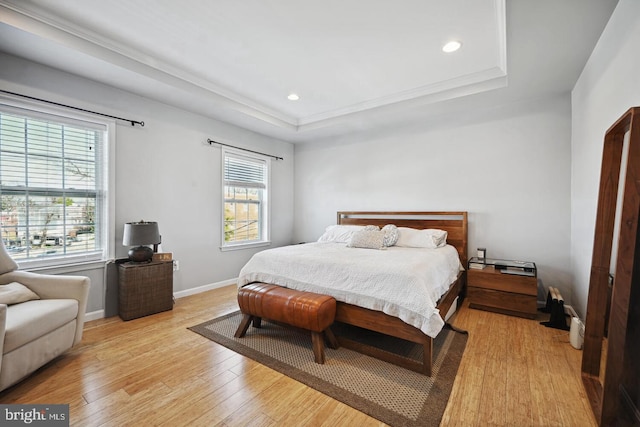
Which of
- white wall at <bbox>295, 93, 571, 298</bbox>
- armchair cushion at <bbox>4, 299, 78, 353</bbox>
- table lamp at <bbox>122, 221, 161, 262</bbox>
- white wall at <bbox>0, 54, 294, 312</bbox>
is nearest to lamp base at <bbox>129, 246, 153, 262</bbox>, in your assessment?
table lamp at <bbox>122, 221, 161, 262</bbox>

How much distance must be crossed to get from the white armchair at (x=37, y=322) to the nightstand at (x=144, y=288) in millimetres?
707

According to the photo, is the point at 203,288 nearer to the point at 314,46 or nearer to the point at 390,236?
the point at 390,236

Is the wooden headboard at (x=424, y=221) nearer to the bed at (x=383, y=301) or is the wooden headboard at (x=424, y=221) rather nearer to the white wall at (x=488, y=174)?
the bed at (x=383, y=301)

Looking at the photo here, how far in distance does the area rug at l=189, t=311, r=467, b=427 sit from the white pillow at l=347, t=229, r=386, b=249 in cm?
103

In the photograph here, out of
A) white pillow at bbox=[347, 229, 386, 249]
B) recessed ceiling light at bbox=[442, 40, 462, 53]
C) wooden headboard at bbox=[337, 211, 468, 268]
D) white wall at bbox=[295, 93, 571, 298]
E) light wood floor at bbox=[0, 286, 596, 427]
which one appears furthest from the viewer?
wooden headboard at bbox=[337, 211, 468, 268]

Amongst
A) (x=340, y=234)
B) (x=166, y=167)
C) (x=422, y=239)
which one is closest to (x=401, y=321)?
(x=422, y=239)

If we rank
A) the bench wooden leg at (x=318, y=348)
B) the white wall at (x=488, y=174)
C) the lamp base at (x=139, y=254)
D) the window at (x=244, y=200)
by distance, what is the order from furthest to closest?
the window at (x=244, y=200) < the white wall at (x=488, y=174) < the lamp base at (x=139, y=254) < the bench wooden leg at (x=318, y=348)

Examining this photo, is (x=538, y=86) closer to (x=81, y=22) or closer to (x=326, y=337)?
(x=326, y=337)

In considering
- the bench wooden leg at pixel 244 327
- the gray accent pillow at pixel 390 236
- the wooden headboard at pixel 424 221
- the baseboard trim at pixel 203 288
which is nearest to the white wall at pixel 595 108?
the wooden headboard at pixel 424 221

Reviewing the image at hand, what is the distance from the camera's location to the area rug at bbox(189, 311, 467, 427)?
170 cm

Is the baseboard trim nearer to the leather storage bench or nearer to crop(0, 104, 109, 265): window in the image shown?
crop(0, 104, 109, 265): window

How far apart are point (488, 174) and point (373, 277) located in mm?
2530

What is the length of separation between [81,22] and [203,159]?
1942mm

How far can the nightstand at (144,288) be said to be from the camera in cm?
303
